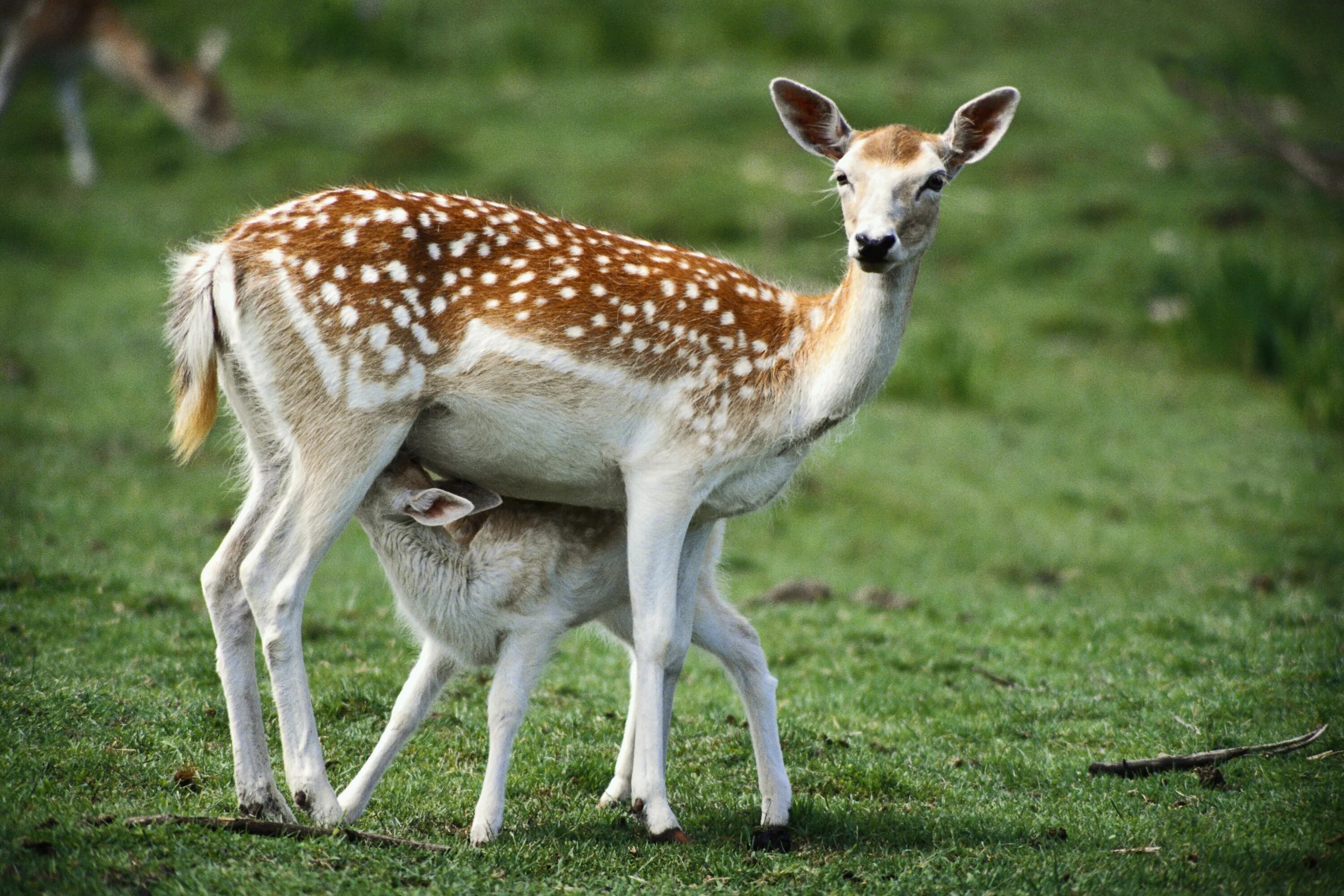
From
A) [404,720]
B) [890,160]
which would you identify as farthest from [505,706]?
[890,160]

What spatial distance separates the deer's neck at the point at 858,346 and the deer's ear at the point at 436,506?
1334mm

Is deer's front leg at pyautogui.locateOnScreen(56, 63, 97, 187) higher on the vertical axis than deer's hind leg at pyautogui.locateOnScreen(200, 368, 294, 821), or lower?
lower

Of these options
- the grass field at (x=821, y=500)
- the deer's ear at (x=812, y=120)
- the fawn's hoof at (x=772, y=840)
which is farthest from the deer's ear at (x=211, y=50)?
the fawn's hoof at (x=772, y=840)

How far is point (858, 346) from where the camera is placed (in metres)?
5.31

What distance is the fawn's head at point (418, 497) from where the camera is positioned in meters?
5.11

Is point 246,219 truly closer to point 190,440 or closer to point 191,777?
point 190,440

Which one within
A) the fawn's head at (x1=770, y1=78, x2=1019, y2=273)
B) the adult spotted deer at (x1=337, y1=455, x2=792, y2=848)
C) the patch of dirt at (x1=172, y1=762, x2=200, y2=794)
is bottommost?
the patch of dirt at (x1=172, y1=762, x2=200, y2=794)

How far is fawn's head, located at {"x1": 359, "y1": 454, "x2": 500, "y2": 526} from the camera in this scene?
16.8 ft

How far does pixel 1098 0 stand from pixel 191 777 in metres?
23.8

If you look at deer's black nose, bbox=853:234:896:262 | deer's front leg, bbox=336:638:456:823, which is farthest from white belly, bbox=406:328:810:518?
deer's black nose, bbox=853:234:896:262

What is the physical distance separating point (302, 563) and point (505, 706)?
2.88ft

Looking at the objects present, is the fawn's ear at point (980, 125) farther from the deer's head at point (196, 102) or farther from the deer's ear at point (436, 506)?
the deer's head at point (196, 102)

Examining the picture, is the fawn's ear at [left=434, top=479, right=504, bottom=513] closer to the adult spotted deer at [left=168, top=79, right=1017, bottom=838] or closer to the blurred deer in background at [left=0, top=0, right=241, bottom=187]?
the adult spotted deer at [left=168, top=79, right=1017, bottom=838]

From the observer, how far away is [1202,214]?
1797cm
